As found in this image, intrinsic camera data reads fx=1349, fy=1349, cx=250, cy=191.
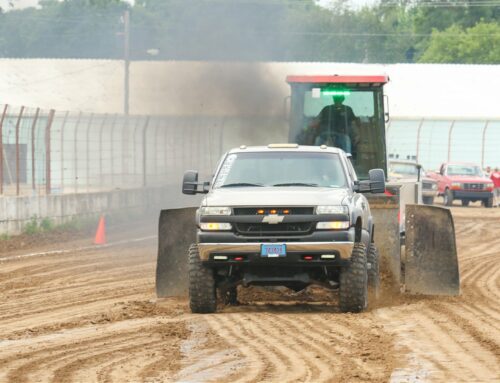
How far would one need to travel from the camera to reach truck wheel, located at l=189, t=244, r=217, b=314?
1480 centimetres

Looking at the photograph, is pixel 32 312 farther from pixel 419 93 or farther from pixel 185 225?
pixel 419 93

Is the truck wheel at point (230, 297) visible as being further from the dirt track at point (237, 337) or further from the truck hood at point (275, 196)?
the truck hood at point (275, 196)

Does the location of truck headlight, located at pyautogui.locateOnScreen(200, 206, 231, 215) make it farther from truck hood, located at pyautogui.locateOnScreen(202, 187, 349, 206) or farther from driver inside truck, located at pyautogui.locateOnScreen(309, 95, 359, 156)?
driver inside truck, located at pyautogui.locateOnScreen(309, 95, 359, 156)

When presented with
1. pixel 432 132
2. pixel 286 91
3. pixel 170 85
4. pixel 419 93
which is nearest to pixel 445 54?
pixel 419 93

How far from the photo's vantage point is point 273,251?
14.4 meters

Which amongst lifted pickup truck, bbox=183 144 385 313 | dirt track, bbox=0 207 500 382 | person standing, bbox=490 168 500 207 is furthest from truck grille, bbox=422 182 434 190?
lifted pickup truck, bbox=183 144 385 313

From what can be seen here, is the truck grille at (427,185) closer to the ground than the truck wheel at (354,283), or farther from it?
closer to the ground

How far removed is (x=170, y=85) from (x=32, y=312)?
23524mm

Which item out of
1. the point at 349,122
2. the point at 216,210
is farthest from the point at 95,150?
the point at 216,210

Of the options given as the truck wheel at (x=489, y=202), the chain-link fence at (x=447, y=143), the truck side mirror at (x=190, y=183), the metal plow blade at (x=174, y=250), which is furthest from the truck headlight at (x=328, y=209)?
the chain-link fence at (x=447, y=143)

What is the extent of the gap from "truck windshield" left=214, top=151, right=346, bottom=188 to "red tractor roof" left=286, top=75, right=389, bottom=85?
491 centimetres

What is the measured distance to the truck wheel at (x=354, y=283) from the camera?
1471cm

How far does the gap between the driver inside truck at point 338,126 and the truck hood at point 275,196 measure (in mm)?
5752

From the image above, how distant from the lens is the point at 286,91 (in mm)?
30609
